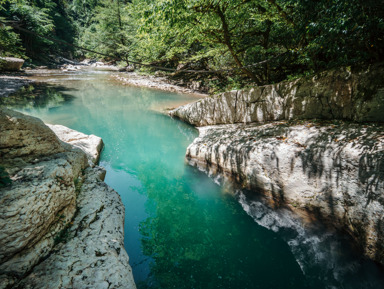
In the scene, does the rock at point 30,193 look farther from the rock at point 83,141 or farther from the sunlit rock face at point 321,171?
the sunlit rock face at point 321,171

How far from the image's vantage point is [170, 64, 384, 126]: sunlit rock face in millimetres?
4031

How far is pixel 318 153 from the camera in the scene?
12.3 ft

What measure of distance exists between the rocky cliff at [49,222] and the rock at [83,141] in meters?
2.50

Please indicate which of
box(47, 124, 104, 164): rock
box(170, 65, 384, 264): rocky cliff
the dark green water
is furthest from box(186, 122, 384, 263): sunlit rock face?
box(47, 124, 104, 164): rock

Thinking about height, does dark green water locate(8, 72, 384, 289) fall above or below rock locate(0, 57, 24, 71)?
below

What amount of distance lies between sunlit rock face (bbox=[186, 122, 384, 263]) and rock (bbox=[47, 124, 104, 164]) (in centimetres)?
432

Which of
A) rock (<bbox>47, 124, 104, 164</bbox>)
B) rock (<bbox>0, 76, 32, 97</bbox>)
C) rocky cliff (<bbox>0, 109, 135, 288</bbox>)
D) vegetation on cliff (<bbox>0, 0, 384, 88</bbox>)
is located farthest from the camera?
rock (<bbox>0, 76, 32, 97</bbox>)

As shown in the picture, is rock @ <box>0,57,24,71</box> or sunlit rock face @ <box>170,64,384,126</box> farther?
rock @ <box>0,57,24,71</box>

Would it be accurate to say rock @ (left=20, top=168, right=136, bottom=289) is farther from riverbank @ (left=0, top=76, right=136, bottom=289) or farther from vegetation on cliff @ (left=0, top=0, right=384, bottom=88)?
vegetation on cliff @ (left=0, top=0, right=384, bottom=88)

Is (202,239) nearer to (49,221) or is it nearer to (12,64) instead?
(49,221)

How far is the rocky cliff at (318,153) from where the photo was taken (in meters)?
3.05

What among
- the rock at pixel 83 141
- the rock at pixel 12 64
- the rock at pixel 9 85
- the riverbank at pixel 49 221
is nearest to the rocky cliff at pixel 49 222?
the riverbank at pixel 49 221

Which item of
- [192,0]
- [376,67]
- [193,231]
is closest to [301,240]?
[193,231]

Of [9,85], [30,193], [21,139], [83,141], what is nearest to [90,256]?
[30,193]
